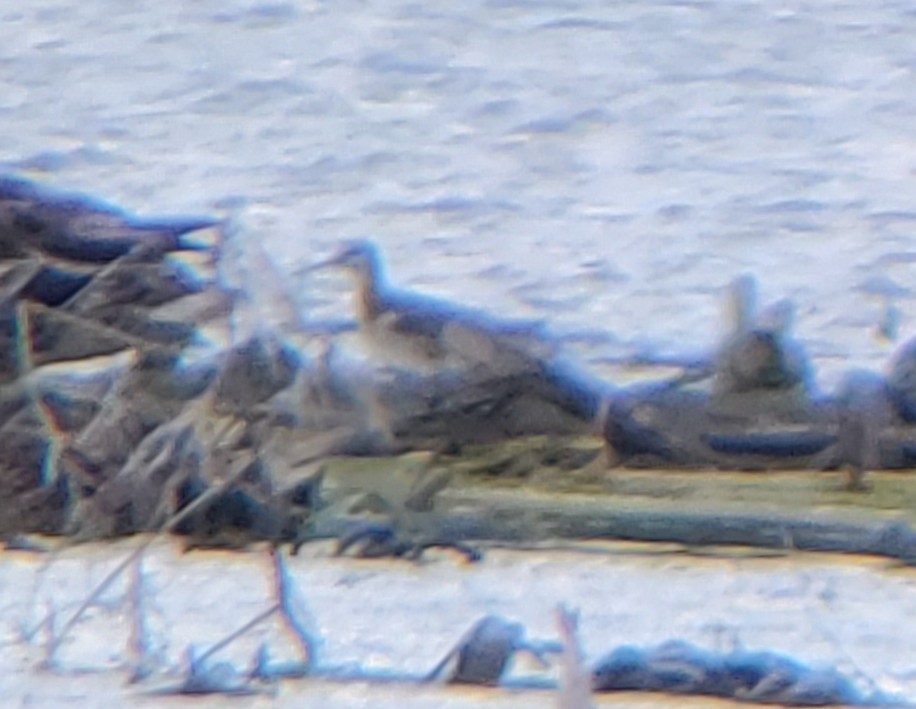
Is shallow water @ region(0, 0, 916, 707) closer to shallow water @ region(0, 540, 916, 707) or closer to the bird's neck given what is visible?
the bird's neck

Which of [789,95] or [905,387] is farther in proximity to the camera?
[789,95]

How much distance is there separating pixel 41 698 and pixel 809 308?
1.91 ft

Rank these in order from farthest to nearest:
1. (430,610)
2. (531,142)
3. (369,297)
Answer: (531,142)
(369,297)
(430,610)

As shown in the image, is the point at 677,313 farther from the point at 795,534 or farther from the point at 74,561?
the point at 74,561

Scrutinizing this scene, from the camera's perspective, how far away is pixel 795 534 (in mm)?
843

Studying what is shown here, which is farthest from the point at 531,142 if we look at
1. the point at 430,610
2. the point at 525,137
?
the point at 430,610

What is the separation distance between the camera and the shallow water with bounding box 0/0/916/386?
1173 millimetres

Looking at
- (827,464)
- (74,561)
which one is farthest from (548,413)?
(74,561)

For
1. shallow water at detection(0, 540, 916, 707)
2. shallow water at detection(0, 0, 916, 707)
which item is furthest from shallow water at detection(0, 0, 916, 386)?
shallow water at detection(0, 540, 916, 707)

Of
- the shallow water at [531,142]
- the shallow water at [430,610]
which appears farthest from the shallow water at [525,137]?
the shallow water at [430,610]

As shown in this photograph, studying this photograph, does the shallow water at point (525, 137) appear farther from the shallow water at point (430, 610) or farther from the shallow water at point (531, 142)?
the shallow water at point (430, 610)

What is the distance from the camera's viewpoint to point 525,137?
124cm

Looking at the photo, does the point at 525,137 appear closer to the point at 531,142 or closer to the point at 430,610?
the point at 531,142

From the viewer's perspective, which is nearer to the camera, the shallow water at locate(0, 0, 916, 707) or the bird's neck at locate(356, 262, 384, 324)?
the bird's neck at locate(356, 262, 384, 324)
